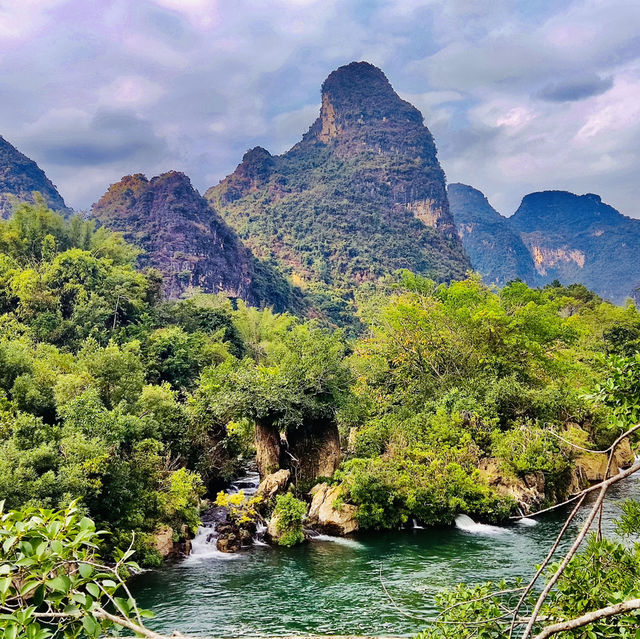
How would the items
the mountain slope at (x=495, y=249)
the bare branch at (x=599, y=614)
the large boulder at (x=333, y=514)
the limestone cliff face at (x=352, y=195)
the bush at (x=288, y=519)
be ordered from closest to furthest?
the bare branch at (x=599, y=614)
the bush at (x=288, y=519)
the large boulder at (x=333, y=514)
the limestone cliff face at (x=352, y=195)
the mountain slope at (x=495, y=249)

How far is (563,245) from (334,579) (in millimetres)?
186572

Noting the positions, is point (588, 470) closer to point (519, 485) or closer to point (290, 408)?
point (519, 485)

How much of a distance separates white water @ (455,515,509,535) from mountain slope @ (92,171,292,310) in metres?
56.9

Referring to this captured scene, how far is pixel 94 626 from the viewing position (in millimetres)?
1980

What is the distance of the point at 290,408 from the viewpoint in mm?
16312

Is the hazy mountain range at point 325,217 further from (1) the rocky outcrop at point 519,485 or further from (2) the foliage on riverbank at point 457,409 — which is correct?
(1) the rocky outcrop at point 519,485

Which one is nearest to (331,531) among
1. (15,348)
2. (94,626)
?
(15,348)

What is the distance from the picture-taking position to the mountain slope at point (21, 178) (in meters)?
81.0

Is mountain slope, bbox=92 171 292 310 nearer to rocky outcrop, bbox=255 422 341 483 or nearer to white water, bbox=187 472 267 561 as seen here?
rocky outcrop, bbox=255 422 341 483

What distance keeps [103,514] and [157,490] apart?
1.91 metres

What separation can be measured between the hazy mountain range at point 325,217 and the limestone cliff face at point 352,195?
0.82 feet

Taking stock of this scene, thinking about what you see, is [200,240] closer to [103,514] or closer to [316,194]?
[316,194]

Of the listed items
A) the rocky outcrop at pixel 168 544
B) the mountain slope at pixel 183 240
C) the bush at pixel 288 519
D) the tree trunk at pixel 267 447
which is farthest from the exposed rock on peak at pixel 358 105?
the rocky outcrop at pixel 168 544

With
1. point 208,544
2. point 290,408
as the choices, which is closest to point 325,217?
point 290,408
